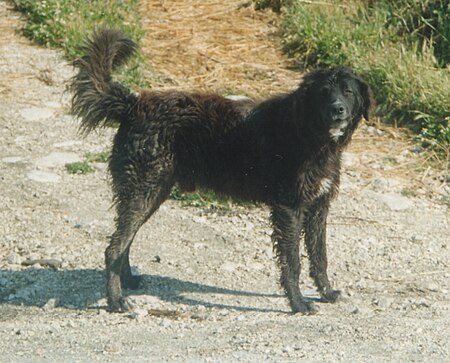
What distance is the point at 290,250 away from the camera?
810cm

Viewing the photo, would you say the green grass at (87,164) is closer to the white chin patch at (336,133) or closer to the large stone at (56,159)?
the large stone at (56,159)

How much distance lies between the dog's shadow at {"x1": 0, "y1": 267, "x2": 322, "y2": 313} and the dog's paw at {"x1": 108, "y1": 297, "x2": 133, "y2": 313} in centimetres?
15

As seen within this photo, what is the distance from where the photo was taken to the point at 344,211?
399 inches

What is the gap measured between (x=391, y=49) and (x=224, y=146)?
455 cm

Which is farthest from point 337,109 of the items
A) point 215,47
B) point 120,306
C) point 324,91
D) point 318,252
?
point 215,47

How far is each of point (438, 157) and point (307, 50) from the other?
2.35 m

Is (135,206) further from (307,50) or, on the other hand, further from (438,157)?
(307,50)

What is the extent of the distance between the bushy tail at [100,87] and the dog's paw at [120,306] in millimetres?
1296

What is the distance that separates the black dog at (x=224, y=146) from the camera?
26.3 ft

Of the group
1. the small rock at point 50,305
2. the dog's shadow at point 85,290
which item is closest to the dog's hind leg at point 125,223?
the dog's shadow at point 85,290

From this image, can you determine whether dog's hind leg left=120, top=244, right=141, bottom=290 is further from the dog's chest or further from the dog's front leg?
the dog's chest

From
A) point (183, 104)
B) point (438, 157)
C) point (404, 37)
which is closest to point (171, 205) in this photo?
point (183, 104)

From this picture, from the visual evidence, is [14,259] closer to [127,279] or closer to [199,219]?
[127,279]

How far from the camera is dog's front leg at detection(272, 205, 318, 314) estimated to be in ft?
26.4
